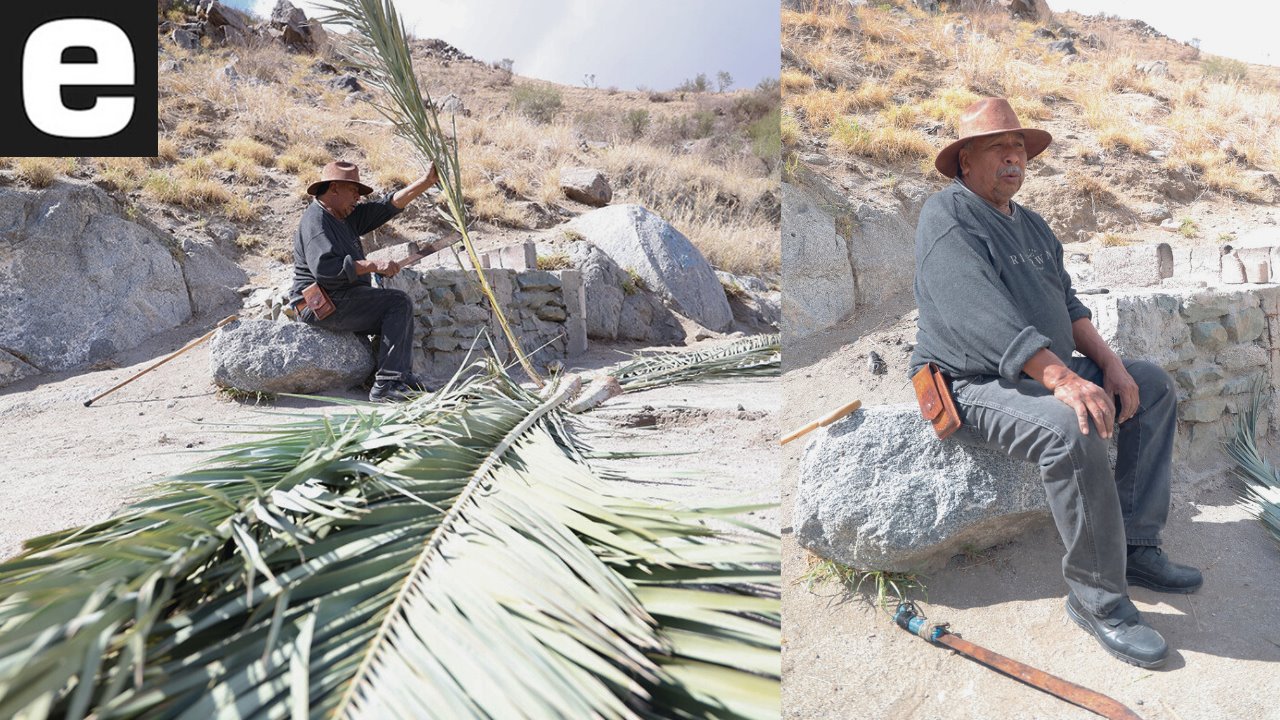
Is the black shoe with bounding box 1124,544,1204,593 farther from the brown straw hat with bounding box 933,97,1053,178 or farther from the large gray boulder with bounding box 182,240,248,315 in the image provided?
the large gray boulder with bounding box 182,240,248,315

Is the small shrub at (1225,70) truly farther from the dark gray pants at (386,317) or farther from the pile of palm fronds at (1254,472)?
the dark gray pants at (386,317)

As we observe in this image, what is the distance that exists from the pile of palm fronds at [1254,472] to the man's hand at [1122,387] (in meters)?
0.96

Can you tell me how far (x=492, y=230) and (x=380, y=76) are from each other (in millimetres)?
5867

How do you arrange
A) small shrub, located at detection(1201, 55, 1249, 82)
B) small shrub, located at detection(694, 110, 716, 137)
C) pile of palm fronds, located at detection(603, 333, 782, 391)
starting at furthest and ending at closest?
small shrub, located at detection(694, 110, 716, 137), small shrub, located at detection(1201, 55, 1249, 82), pile of palm fronds, located at detection(603, 333, 782, 391)

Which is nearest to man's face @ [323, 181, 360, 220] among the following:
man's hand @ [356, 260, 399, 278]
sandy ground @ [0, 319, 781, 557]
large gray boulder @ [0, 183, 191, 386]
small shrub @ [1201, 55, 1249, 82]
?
man's hand @ [356, 260, 399, 278]

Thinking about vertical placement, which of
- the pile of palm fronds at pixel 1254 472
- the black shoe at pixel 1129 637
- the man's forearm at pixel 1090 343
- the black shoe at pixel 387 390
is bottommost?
the black shoe at pixel 387 390

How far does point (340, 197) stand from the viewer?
175 inches

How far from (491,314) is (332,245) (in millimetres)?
1605

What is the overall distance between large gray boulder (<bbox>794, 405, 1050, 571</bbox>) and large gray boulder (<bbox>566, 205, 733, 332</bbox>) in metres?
5.17

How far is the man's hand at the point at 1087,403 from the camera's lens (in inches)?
71.9

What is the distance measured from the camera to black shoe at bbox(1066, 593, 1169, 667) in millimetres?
1878

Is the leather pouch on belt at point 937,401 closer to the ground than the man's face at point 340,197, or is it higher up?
closer to the ground

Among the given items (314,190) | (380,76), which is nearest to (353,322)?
(314,190)

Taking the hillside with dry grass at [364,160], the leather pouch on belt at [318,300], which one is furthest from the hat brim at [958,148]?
the hillside with dry grass at [364,160]
